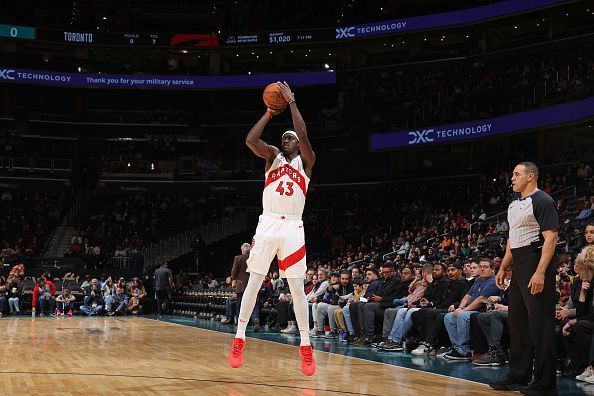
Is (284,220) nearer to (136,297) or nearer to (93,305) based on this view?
(93,305)

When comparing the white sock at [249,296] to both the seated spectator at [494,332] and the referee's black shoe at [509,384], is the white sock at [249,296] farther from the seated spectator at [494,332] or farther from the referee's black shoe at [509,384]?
the seated spectator at [494,332]

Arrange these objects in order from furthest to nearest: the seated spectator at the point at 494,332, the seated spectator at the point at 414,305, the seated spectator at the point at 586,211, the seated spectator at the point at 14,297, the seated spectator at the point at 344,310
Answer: the seated spectator at the point at 14,297, the seated spectator at the point at 586,211, the seated spectator at the point at 344,310, the seated spectator at the point at 414,305, the seated spectator at the point at 494,332

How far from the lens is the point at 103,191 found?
3431 centimetres

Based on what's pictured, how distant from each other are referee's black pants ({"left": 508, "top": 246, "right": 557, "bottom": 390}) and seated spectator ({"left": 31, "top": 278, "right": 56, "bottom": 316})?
18.5m

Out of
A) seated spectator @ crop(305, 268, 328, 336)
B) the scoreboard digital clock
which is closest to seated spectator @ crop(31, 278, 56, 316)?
seated spectator @ crop(305, 268, 328, 336)

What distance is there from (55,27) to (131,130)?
5.83 m

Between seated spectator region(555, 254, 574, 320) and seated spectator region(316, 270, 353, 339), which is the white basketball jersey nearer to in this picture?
seated spectator region(555, 254, 574, 320)

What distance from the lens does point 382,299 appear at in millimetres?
11758

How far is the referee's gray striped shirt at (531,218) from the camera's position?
21.6 ft

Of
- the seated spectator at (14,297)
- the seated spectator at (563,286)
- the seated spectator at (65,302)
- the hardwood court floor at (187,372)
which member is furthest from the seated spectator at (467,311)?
Result: the seated spectator at (14,297)

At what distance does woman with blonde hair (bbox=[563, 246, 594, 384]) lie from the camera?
761 centimetres

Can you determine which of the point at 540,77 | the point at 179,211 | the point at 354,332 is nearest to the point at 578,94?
the point at 540,77

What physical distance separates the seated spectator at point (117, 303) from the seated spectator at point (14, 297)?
2581 millimetres

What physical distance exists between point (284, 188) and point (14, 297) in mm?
18439
